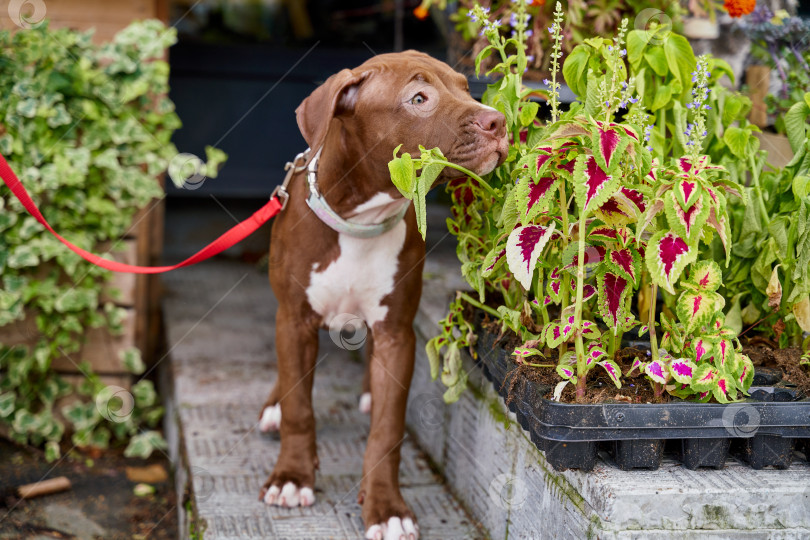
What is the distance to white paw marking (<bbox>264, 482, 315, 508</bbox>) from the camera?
8.36ft

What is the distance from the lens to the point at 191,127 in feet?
20.0

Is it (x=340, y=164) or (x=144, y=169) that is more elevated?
(x=340, y=164)

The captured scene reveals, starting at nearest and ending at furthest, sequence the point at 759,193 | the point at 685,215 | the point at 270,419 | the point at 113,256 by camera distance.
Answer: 1. the point at 685,215
2. the point at 759,193
3. the point at 270,419
4. the point at 113,256

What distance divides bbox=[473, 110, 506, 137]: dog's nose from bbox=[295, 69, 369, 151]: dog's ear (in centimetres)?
35

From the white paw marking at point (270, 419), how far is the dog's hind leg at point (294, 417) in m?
0.42

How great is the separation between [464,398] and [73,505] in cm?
149

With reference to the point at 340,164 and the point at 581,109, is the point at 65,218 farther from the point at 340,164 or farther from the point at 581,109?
the point at 581,109

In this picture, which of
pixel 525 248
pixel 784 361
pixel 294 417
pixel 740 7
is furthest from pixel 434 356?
pixel 740 7

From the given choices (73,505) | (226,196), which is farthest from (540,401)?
(226,196)

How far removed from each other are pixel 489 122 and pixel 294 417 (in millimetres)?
1110

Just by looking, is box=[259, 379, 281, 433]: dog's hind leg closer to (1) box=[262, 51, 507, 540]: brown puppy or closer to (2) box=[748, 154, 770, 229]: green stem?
(1) box=[262, 51, 507, 540]: brown puppy

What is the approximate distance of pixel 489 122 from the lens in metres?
1.98

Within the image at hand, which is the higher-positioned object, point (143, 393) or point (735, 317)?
point (735, 317)

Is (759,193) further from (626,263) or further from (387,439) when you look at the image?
(387,439)
